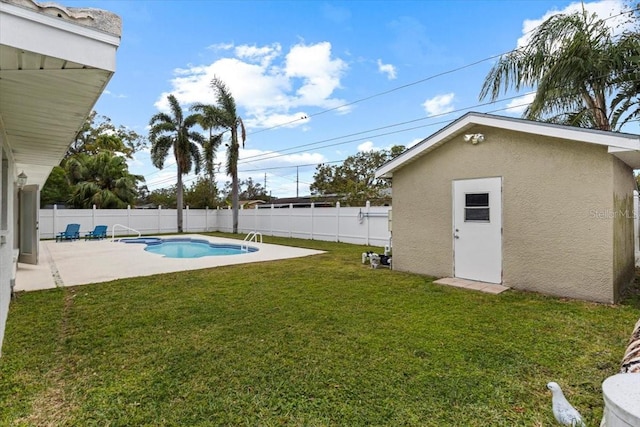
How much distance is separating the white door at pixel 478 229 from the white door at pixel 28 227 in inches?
453

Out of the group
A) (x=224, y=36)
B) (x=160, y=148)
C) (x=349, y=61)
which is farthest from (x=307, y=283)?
(x=160, y=148)

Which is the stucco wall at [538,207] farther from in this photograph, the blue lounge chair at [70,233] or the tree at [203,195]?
the tree at [203,195]

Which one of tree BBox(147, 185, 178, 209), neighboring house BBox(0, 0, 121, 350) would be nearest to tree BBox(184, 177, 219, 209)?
tree BBox(147, 185, 178, 209)

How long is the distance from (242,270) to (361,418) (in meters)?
6.95

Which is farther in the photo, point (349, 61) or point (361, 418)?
point (349, 61)

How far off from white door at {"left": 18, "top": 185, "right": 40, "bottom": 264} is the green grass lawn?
4.09 metres

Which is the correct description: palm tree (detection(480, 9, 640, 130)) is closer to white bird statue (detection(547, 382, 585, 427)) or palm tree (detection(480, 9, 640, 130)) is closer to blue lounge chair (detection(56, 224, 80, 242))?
white bird statue (detection(547, 382, 585, 427))

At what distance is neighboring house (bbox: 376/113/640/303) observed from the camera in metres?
5.82

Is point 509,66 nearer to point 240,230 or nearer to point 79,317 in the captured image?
point 79,317

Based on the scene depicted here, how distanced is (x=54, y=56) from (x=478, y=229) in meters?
7.40

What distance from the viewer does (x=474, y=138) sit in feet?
23.7

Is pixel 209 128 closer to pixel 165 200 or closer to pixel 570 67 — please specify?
pixel 165 200

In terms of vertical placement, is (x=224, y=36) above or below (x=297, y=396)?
above

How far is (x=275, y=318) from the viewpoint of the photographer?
5.12 m
